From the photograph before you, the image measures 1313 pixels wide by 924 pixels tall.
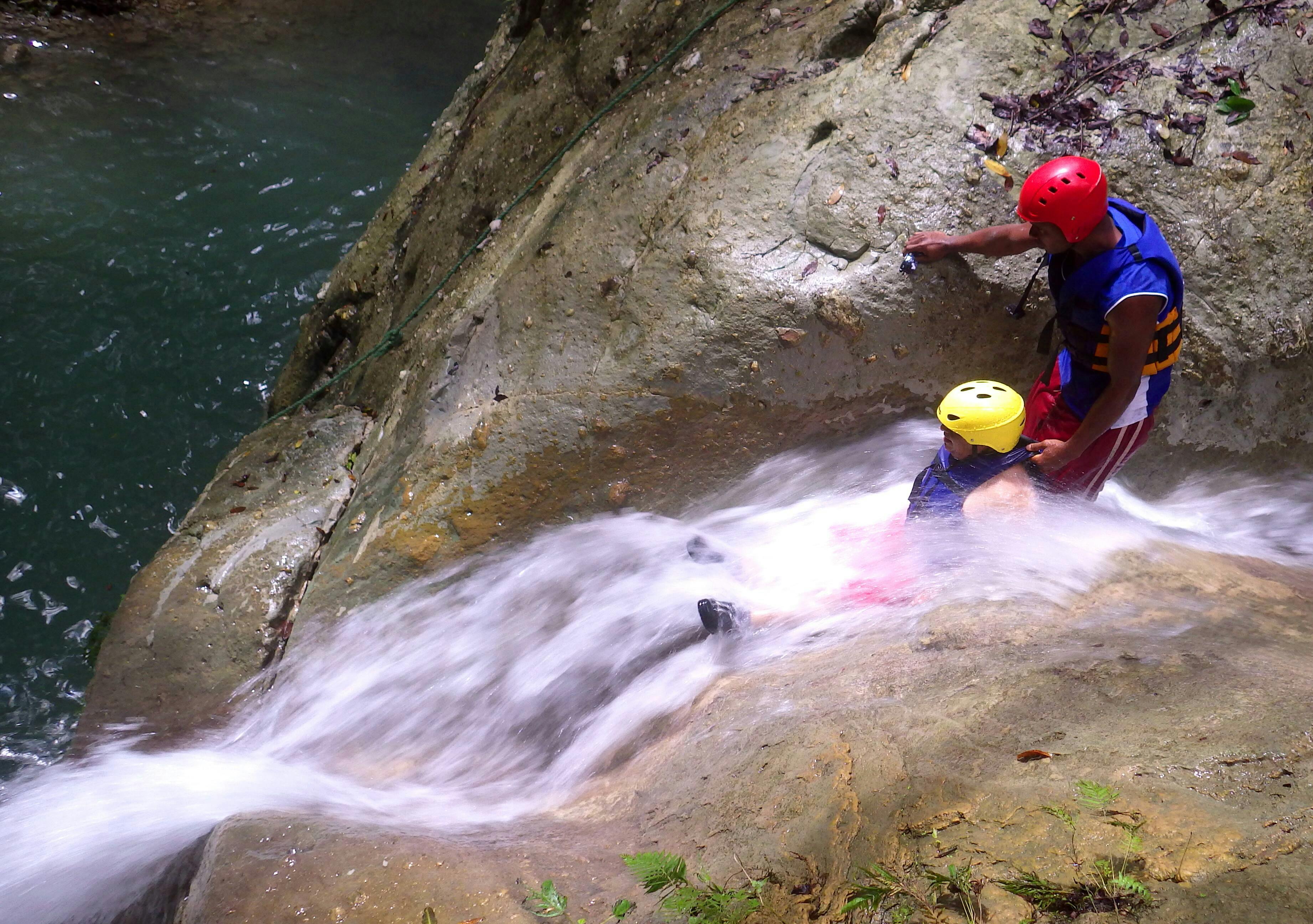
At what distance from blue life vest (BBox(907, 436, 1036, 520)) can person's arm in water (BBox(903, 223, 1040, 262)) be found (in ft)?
2.62

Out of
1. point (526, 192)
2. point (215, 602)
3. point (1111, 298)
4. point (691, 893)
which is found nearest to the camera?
point (691, 893)

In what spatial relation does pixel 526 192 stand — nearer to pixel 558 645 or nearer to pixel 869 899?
pixel 558 645

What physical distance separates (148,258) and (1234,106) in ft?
25.3

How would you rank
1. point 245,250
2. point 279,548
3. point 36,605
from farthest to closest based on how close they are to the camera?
1. point 245,250
2. point 36,605
3. point 279,548

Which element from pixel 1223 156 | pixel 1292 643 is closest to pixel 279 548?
pixel 1292 643

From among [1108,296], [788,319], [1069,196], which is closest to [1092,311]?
[1108,296]

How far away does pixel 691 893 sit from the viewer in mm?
2311

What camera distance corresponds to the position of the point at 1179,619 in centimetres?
326

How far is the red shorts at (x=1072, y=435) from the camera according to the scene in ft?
12.6

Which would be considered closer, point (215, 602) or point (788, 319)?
point (788, 319)

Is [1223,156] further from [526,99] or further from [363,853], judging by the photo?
[363,853]

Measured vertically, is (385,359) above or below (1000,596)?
above

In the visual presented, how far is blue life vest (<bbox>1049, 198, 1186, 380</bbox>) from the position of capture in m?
3.38

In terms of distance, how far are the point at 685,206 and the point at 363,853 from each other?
298cm
